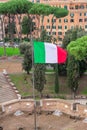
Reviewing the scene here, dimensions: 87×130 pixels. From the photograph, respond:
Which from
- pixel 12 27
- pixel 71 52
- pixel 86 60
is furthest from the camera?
pixel 12 27

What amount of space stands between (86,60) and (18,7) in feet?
62.5

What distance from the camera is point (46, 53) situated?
28.2 metres

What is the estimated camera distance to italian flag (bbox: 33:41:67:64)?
91.7 feet

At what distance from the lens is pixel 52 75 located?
44.3m

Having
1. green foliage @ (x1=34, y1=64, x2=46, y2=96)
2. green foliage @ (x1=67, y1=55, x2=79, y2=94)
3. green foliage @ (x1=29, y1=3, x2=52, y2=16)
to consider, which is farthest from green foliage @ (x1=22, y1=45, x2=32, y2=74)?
green foliage @ (x1=29, y1=3, x2=52, y2=16)

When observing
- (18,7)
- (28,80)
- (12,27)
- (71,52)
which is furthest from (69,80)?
(12,27)

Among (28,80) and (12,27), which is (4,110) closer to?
(28,80)

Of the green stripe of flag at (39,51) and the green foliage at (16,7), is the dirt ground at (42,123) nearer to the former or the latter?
the green stripe of flag at (39,51)

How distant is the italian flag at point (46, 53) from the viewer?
28.0 meters

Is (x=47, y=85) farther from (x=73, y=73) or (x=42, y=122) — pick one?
(x=42, y=122)

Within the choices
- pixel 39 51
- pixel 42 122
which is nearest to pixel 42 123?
pixel 42 122

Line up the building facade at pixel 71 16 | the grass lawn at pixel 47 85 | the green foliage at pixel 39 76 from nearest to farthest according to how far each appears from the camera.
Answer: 1. the green foliage at pixel 39 76
2. the grass lawn at pixel 47 85
3. the building facade at pixel 71 16

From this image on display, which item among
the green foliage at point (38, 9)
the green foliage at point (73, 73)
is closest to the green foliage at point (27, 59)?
the green foliage at point (73, 73)

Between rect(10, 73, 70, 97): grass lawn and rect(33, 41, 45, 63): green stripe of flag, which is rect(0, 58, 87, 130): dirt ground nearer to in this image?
rect(10, 73, 70, 97): grass lawn
